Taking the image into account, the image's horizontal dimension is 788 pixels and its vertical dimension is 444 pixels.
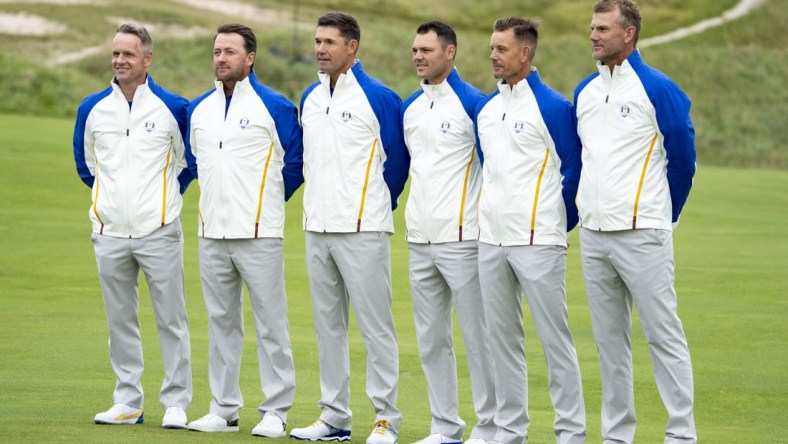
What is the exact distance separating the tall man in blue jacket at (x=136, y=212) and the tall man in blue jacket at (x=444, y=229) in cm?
143

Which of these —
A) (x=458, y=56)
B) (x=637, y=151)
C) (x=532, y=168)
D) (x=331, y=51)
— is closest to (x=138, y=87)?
(x=331, y=51)

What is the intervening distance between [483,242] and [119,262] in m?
2.20

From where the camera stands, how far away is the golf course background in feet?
27.8

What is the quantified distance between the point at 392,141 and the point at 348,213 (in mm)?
463

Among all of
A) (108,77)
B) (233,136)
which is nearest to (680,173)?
(233,136)

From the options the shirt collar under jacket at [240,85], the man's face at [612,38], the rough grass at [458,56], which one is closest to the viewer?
the man's face at [612,38]

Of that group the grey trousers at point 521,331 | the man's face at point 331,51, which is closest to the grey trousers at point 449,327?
the grey trousers at point 521,331

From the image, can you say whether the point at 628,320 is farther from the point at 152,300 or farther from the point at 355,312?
the point at 152,300

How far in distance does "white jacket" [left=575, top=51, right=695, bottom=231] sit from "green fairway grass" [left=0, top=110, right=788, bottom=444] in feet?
5.45

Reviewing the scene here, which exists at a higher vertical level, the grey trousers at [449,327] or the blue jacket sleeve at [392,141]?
the blue jacket sleeve at [392,141]

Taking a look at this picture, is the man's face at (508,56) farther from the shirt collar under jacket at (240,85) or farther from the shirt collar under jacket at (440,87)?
the shirt collar under jacket at (240,85)

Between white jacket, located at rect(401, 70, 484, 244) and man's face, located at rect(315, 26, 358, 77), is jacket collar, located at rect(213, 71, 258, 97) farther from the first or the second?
white jacket, located at rect(401, 70, 484, 244)

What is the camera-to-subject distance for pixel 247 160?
7.58 meters

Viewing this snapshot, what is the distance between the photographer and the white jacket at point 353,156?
7441 mm
